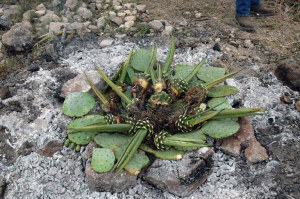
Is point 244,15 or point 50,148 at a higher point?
point 244,15

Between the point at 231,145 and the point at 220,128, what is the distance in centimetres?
17

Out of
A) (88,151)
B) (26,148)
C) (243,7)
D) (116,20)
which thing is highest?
(243,7)

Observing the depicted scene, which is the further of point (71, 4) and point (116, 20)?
point (71, 4)

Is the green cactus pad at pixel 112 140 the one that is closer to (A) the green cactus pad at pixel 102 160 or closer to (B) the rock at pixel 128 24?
(A) the green cactus pad at pixel 102 160

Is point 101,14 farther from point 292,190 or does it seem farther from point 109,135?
point 292,190

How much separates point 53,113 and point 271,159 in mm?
1680

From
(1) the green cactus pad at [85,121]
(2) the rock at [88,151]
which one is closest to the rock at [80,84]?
(1) the green cactus pad at [85,121]

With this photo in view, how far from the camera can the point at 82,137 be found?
229cm

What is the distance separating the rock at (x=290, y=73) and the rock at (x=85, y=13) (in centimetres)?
219

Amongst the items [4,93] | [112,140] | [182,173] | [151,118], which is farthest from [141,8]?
[182,173]

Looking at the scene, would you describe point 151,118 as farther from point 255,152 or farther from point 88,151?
point 255,152

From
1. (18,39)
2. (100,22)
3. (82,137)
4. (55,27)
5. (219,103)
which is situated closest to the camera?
(82,137)

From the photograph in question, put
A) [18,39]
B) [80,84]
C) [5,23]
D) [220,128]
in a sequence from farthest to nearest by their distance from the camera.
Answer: [5,23] → [18,39] → [80,84] → [220,128]

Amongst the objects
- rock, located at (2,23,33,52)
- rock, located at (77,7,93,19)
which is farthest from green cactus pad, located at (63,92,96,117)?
rock, located at (77,7,93,19)
